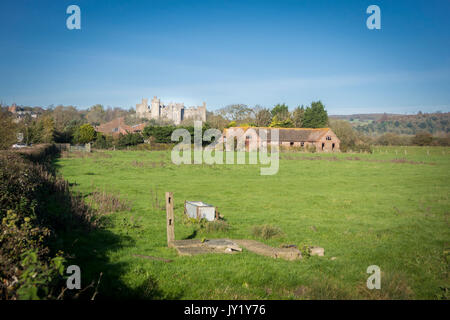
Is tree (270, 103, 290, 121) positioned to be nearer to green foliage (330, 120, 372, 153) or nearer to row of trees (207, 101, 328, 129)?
row of trees (207, 101, 328, 129)

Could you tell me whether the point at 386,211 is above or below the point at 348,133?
below

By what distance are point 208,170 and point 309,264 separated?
21629mm

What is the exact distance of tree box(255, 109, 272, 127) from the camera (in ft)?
273

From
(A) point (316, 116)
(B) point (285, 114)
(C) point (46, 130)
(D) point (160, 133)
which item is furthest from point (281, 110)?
(C) point (46, 130)

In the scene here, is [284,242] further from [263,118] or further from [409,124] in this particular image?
[409,124]

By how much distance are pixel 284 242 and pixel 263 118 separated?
75.3 m

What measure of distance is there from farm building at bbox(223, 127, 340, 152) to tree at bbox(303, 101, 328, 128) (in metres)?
20.7

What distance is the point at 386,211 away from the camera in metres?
14.9

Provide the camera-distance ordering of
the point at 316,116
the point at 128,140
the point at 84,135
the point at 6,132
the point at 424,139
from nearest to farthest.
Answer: the point at 6,132 < the point at 128,140 < the point at 84,135 < the point at 424,139 < the point at 316,116

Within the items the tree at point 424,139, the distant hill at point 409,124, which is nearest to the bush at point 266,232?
the tree at point 424,139

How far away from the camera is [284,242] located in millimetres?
9961

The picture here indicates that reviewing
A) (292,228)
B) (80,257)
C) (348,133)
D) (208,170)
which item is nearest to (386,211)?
(292,228)

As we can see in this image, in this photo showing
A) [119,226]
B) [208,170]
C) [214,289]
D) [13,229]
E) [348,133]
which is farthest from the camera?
[348,133]
